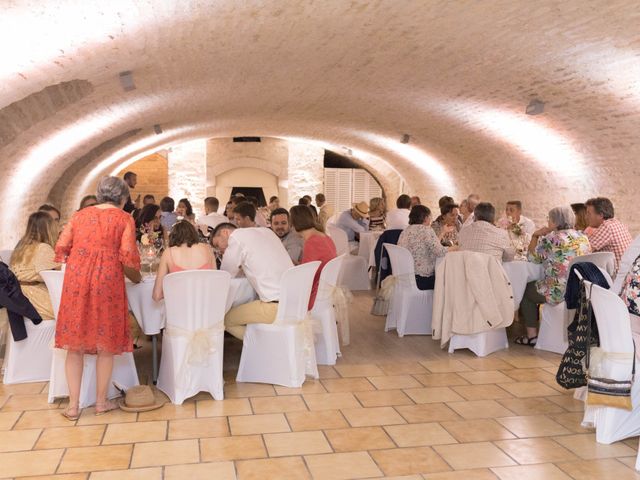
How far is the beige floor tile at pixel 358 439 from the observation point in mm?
3654

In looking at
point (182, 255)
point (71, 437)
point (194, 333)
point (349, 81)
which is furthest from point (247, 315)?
point (349, 81)

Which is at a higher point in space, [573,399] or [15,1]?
[15,1]

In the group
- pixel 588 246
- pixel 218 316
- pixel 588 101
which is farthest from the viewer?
pixel 588 101

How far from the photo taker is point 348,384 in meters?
4.82

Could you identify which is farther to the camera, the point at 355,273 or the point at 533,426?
the point at 355,273

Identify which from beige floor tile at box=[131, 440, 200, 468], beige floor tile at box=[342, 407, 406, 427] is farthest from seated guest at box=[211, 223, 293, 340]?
beige floor tile at box=[131, 440, 200, 468]

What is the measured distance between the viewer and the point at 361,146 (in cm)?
1534

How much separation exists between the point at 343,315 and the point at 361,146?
9877 millimetres

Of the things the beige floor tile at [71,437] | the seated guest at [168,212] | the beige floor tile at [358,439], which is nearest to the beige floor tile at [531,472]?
the beige floor tile at [358,439]

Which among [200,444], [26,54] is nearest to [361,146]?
[26,54]

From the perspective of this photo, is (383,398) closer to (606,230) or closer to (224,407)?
(224,407)

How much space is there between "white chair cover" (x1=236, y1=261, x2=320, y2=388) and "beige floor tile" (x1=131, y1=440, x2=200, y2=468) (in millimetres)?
1119

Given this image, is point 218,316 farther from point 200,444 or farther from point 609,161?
point 609,161

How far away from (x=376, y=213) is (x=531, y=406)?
16.9 ft
